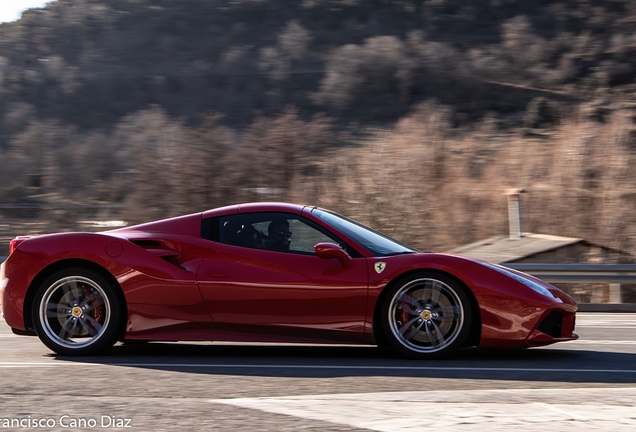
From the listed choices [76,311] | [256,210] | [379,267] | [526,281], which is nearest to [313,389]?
[379,267]

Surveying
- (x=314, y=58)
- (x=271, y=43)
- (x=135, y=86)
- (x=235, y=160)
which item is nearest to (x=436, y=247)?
(x=235, y=160)

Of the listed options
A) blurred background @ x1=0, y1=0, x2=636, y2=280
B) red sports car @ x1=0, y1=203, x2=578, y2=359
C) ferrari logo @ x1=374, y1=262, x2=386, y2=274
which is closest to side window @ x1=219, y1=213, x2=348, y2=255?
red sports car @ x1=0, y1=203, x2=578, y2=359

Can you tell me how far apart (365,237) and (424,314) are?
0.75 m

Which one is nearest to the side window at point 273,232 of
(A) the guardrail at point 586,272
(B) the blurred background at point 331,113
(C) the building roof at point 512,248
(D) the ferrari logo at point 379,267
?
(D) the ferrari logo at point 379,267

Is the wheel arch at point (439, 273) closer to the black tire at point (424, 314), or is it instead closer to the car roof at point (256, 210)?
the black tire at point (424, 314)

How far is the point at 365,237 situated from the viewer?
6.32m

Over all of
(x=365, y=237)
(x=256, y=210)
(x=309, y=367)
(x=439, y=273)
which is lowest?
(x=309, y=367)

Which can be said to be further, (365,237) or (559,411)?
(365,237)

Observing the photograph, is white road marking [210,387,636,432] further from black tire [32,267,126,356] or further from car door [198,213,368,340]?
black tire [32,267,126,356]

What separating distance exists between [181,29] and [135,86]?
37.4 ft

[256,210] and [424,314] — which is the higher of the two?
[256,210]

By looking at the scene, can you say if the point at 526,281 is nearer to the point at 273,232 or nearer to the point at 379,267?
the point at 379,267

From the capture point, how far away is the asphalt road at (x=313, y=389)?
406 centimetres

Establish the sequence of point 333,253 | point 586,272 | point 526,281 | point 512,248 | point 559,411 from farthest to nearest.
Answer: point 512,248 < point 586,272 < point 526,281 < point 333,253 < point 559,411
